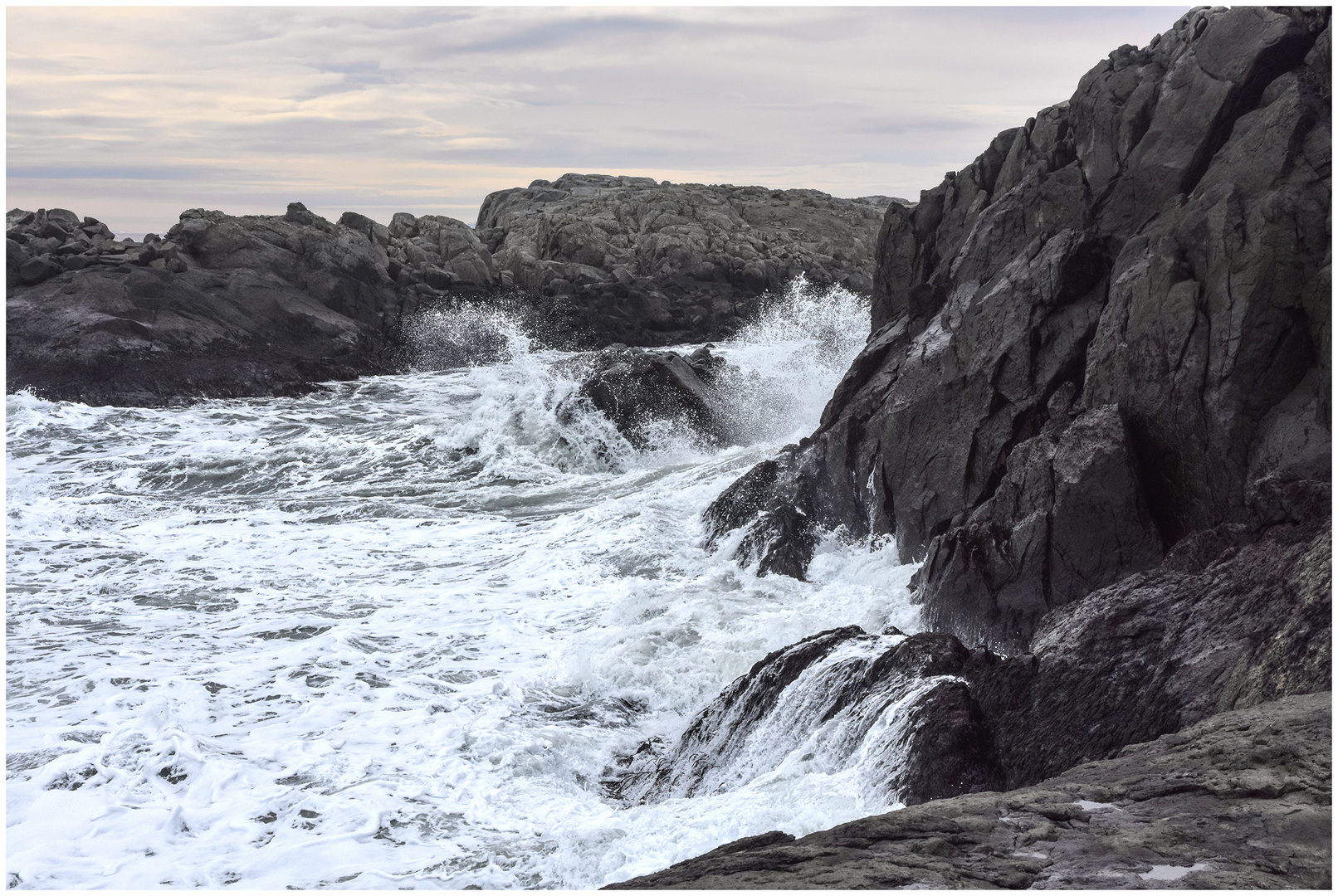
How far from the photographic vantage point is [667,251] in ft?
118

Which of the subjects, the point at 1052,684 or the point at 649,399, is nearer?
the point at 1052,684

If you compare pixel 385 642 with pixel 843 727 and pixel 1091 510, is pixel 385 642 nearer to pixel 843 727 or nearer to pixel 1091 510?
pixel 843 727

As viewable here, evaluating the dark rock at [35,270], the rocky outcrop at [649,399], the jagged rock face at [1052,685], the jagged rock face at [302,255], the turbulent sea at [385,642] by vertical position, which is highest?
the jagged rock face at [302,255]

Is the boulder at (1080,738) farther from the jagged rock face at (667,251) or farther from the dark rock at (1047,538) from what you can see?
the jagged rock face at (667,251)

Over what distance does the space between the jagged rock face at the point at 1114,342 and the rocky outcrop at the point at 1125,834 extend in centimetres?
304

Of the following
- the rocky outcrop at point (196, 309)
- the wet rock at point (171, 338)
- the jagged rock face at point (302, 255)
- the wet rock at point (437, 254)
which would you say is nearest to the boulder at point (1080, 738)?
the wet rock at point (171, 338)

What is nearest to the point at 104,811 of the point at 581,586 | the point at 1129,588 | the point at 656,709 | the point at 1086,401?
the point at 656,709

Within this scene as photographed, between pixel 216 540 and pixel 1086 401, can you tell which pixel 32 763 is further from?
pixel 1086 401

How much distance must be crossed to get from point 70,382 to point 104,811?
58.9ft

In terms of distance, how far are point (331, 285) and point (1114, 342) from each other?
2426cm

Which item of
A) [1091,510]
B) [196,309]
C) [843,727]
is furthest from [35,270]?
[1091,510]

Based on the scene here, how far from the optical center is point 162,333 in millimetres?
23562

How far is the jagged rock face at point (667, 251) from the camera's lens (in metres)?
31.9

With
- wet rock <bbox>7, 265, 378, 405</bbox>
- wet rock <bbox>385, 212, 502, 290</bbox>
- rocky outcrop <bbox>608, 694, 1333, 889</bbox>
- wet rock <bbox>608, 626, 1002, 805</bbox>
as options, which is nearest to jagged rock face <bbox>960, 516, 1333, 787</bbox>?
wet rock <bbox>608, 626, 1002, 805</bbox>
